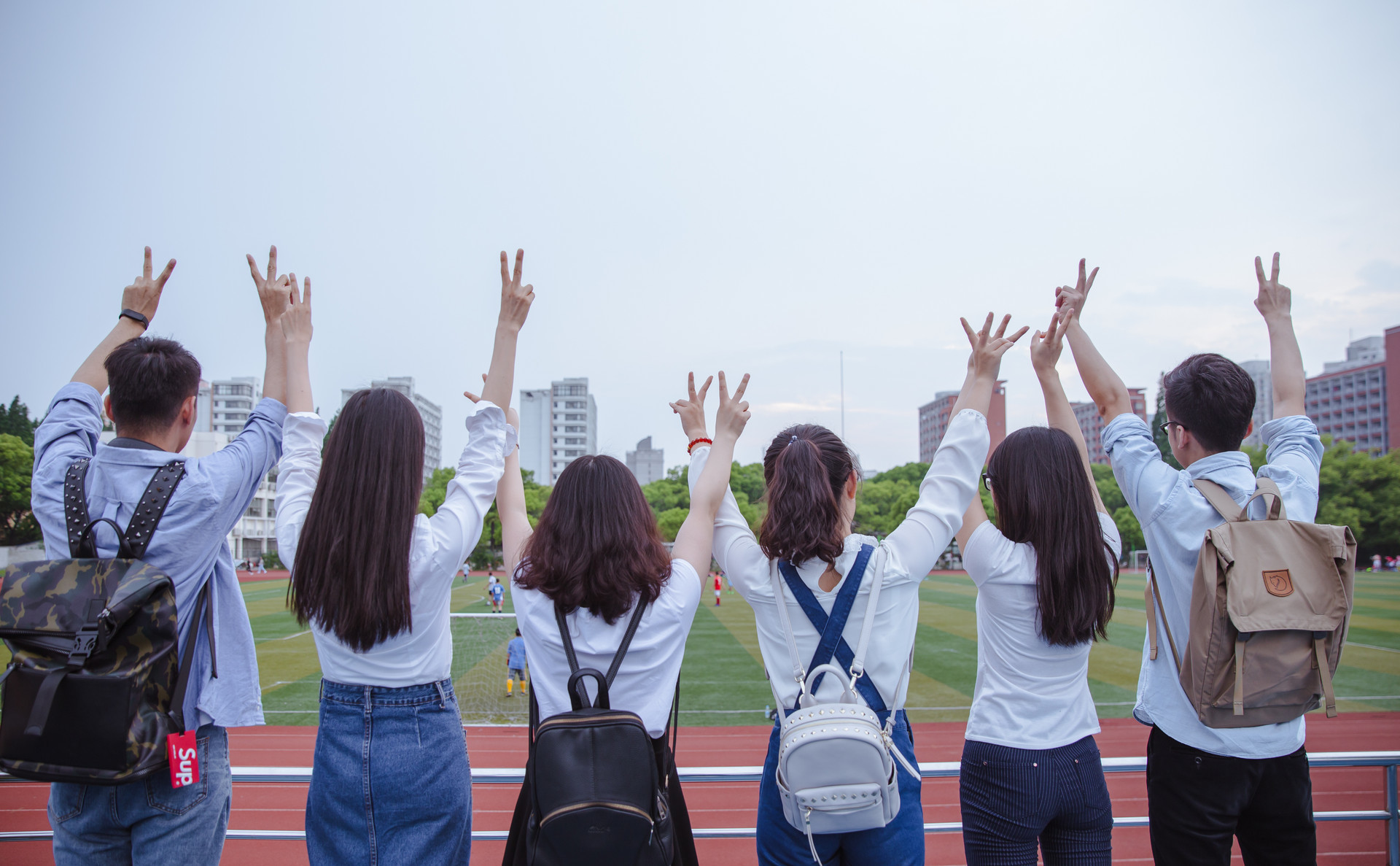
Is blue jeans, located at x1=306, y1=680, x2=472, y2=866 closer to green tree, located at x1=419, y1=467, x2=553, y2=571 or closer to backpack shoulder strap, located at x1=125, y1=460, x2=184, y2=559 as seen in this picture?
backpack shoulder strap, located at x1=125, y1=460, x2=184, y2=559

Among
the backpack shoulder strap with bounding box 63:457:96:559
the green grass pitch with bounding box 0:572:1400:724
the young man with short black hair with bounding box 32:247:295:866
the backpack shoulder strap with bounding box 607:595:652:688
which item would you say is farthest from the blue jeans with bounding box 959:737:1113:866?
the green grass pitch with bounding box 0:572:1400:724

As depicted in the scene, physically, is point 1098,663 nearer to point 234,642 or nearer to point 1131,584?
point 234,642

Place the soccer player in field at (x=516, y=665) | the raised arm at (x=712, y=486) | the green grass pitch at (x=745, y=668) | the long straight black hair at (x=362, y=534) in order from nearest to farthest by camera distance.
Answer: the long straight black hair at (x=362, y=534) < the raised arm at (x=712, y=486) < the soccer player in field at (x=516, y=665) < the green grass pitch at (x=745, y=668)

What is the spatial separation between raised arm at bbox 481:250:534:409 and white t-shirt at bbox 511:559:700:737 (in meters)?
0.62

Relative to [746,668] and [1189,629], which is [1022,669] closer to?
[1189,629]

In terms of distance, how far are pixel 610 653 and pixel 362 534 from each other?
66 centimetres

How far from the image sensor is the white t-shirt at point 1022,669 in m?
2.12

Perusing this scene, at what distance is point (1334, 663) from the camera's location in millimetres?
2068

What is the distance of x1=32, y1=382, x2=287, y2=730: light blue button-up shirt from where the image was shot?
192 centimetres

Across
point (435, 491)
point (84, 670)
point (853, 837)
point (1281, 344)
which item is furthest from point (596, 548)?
point (435, 491)

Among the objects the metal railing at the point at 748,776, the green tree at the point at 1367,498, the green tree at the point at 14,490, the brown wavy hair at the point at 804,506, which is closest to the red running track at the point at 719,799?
the metal railing at the point at 748,776

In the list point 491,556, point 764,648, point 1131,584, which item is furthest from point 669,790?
point 491,556

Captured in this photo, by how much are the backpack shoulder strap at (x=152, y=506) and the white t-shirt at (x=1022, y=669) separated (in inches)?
81.5

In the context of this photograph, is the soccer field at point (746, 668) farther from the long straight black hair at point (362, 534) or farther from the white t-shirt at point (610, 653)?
the white t-shirt at point (610, 653)
